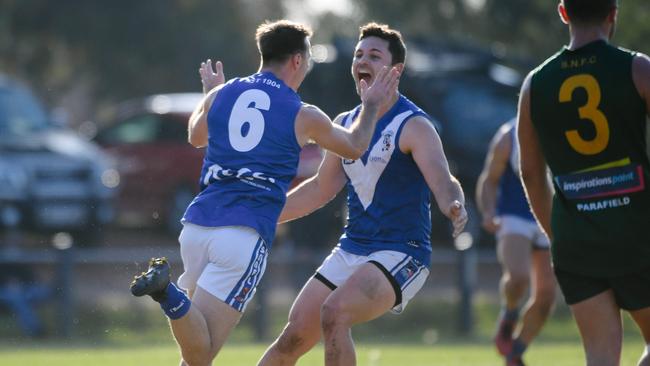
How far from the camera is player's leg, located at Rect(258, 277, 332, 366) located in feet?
24.5

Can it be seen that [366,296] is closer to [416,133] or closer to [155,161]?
[416,133]

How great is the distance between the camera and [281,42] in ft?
23.8

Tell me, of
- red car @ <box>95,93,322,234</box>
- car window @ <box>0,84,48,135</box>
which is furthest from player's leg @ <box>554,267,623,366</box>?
car window @ <box>0,84,48,135</box>

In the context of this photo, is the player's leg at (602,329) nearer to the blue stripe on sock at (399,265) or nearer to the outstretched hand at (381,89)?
the blue stripe on sock at (399,265)

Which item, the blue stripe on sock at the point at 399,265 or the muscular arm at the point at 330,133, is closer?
the muscular arm at the point at 330,133

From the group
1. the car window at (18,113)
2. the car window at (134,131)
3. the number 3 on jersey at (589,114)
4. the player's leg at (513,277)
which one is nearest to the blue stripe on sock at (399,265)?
the number 3 on jersey at (589,114)

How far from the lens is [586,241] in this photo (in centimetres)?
602

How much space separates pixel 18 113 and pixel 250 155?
15.4 meters

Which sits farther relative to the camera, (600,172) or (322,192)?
(322,192)

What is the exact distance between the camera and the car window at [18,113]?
2153 centimetres

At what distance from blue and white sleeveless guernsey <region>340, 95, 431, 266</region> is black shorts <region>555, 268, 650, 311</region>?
65.5 inches

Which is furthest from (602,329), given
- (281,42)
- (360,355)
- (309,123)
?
(360,355)

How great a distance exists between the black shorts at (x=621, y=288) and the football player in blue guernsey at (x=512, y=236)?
481 centimetres

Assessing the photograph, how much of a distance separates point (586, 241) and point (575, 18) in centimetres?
98
